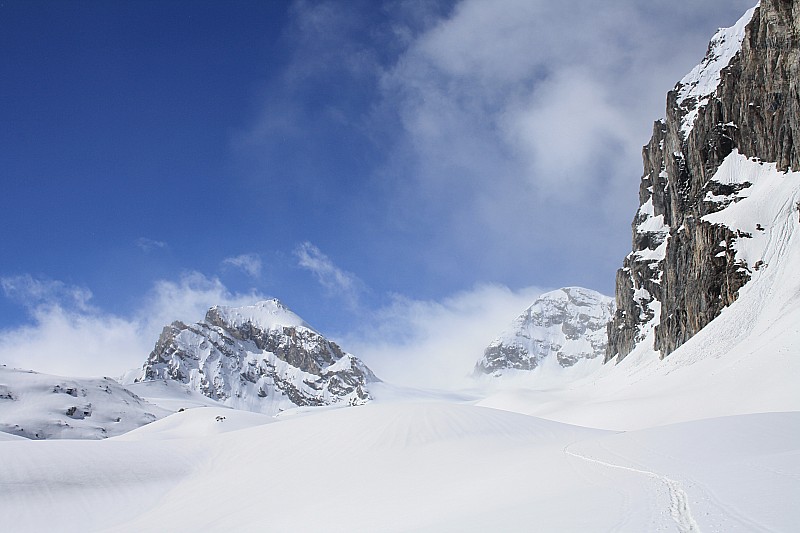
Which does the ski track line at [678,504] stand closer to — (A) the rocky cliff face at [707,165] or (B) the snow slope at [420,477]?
(B) the snow slope at [420,477]

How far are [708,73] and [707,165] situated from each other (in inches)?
1341

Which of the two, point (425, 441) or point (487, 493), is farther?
point (425, 441)

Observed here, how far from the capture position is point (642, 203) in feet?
404

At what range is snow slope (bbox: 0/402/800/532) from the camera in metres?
8.45

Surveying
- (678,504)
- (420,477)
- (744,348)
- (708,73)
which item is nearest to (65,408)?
(420,477)

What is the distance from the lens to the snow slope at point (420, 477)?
27.7 feet

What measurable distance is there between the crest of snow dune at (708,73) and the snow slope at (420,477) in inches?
Result: 3562

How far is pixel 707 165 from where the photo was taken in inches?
3118

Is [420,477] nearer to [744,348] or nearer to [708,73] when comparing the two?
[744,348]

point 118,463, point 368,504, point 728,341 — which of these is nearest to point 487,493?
point 368,504

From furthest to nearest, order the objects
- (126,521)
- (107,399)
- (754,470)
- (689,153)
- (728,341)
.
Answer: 1. (107,399)
2. (689,153)
3. (728,341)
4. (126,521)
5. (754,470)

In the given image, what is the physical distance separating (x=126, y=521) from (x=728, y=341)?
48.9 meters

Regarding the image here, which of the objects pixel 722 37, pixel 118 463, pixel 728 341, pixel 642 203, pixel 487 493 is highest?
pixel 722 37

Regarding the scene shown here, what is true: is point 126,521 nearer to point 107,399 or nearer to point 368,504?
point 368,504
